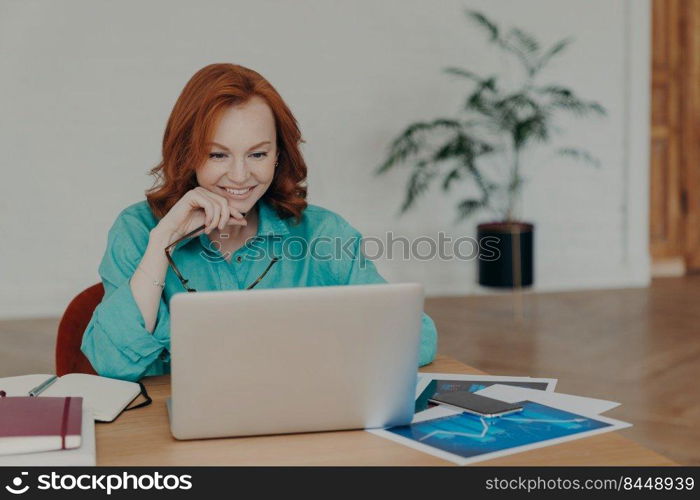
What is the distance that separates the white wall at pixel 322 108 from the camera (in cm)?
568

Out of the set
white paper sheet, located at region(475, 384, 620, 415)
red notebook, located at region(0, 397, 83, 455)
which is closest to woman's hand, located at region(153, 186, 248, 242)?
red notebook, located at region(0, 397, 83, 455)

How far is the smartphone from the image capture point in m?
1.57

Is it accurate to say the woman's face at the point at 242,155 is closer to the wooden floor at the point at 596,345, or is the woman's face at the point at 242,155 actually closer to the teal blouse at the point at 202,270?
the teal blouse at the point at 202,270

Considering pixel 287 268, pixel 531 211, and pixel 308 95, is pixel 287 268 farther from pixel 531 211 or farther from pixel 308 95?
pixel 531 211

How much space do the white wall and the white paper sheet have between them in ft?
14.7

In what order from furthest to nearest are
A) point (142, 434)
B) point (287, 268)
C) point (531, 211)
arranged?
point (531, 211), point (287, 268), point (142, 434)

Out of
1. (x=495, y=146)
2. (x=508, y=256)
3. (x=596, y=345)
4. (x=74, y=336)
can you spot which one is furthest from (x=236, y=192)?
(x=495, y=146)

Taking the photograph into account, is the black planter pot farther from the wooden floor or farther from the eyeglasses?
the eyeglasses

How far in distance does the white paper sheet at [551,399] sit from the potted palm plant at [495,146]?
401cm

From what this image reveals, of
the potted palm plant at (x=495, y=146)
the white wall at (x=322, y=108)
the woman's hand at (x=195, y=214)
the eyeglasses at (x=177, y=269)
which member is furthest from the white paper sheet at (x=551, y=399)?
the white wall at (x=322, y=108)

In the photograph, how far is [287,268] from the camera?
7.22ft
